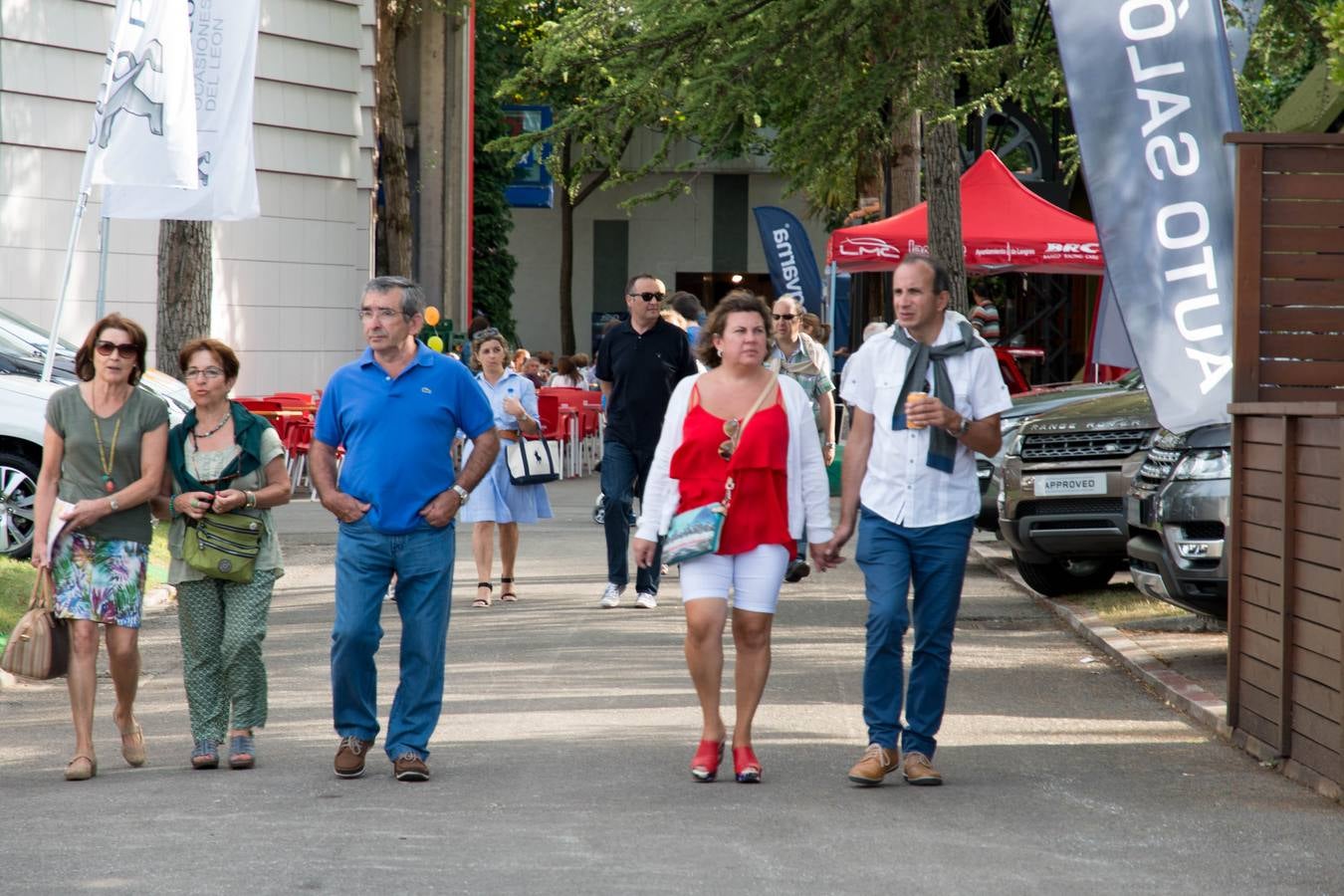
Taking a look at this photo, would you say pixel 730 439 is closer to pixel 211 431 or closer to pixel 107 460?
pixel 211 431

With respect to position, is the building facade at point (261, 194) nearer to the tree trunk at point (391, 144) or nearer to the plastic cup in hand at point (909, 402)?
the tree trunk at point (391, 144)

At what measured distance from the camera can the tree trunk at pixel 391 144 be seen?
2969 centimetres

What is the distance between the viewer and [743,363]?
7.28m

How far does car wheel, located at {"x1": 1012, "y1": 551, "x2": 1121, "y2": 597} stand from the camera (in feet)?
43.2

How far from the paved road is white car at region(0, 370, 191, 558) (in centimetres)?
392

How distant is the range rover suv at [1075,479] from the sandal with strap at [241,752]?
6.39 metres

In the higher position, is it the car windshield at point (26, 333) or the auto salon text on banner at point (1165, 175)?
the auto salon text on banner at point (1165, 175)

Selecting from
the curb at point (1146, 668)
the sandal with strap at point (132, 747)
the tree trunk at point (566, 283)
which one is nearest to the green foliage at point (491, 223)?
the tree trunk at point (566, 283)

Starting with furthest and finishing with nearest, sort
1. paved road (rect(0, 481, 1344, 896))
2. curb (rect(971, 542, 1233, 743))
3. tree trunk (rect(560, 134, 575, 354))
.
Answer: tree trunk (rect(560, 134, 575, 354)) < curb (rect(971, 542, 1233, 743)) < paved road (rect(0, 481, 1344, 896))

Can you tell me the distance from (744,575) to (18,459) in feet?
27.7

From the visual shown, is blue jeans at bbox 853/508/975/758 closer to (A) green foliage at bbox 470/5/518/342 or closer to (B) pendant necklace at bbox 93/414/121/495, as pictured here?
(B) pendant necklace at bbox 93/414/121/495

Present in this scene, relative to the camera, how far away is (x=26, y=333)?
16125 mm

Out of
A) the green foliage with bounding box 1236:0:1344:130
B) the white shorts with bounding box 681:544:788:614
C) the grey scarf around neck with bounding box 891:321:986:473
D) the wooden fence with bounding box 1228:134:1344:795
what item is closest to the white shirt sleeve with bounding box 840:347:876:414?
the grey scarf around neck with bounding box 891:321:986:473

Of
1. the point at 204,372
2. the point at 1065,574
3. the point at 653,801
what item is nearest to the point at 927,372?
the point at 653,801
